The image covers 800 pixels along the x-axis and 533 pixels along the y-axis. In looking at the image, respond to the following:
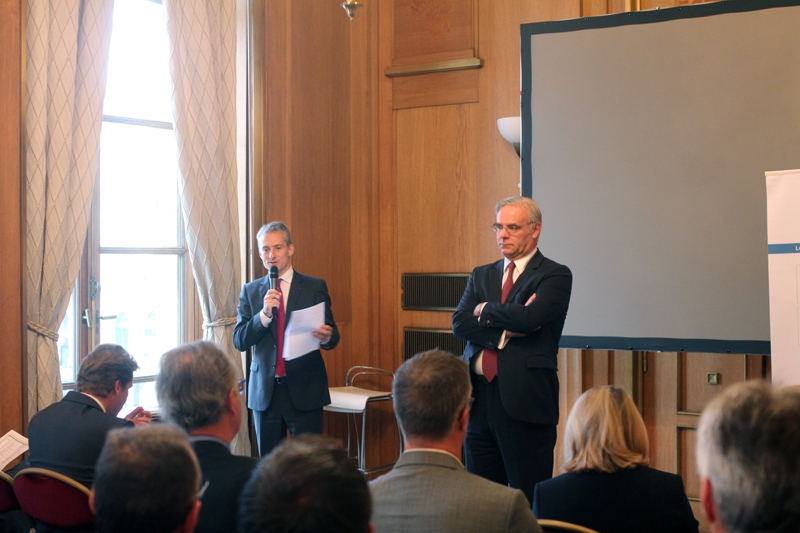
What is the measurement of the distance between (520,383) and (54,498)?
72.1 inches

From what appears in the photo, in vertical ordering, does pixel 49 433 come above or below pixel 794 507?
below

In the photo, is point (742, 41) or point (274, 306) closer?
point (274, 306)

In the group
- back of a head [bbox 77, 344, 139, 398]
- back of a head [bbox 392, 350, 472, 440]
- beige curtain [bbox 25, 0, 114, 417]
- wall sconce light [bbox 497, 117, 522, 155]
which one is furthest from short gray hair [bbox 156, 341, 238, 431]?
Answer: wall sconce light [bbox 497, 117, 522, 155]

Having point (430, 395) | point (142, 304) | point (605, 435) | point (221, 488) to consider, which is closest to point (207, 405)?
point (221, 488)

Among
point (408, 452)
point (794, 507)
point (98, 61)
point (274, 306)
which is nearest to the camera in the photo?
point (794, 507)

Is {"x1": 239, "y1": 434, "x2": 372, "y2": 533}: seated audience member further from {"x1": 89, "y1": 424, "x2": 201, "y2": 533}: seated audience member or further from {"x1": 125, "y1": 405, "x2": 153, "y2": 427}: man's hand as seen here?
{"x1": 125, "y1": 405, "x2": 153, "y2": 427}: man's hand

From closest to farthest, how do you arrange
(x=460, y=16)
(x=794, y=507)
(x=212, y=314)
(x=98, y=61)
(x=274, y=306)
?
(x=794, y=507) → (x=274, y=306) → (x=98, y=61) → (x=212, y=314) → (x=460, y=16)

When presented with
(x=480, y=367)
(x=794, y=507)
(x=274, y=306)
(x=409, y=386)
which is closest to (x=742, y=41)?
(x=480, y=367)

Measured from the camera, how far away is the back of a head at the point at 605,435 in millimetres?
1969

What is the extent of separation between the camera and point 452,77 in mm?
5605

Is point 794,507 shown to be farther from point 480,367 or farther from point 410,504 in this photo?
point 480,367

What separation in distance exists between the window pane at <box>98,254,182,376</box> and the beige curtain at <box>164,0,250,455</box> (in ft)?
0.85

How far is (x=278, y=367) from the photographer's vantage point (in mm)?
3941

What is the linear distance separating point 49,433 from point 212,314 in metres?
2.27
